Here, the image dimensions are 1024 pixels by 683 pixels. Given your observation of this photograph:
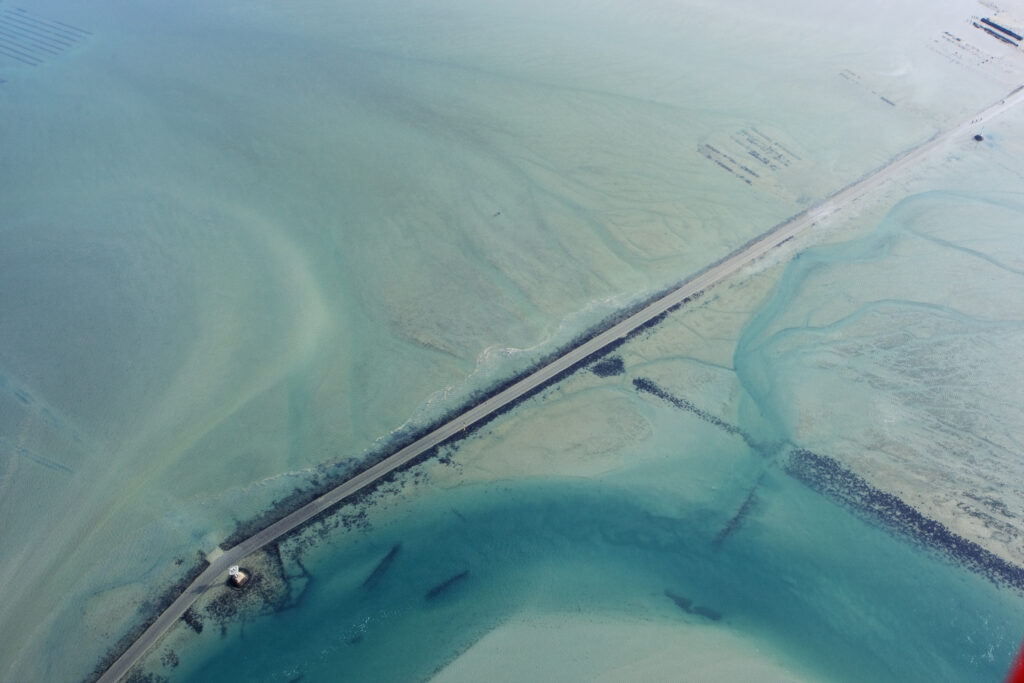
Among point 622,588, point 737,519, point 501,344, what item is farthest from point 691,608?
point 501,344

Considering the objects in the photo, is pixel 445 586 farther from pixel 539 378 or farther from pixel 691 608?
pixel 539 378

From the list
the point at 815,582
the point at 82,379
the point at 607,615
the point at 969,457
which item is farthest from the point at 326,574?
the point at 969,457

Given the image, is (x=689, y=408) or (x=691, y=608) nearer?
(x=691, y=608)

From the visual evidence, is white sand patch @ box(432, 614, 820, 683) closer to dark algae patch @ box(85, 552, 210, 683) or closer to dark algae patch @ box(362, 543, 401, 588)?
dark algae patch @ box(362, 543, 401, 588)

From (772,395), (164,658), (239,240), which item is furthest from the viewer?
(239,240)

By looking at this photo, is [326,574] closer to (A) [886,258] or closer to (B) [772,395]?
(B) [772,395]
